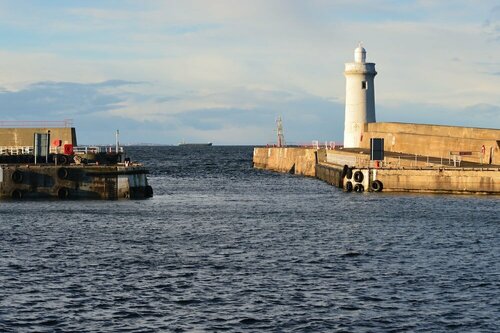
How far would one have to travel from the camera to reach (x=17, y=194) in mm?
68000

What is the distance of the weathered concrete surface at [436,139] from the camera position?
255 feet

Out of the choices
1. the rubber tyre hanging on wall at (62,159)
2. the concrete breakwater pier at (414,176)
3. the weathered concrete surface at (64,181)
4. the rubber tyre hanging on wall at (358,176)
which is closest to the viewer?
the weathered concrete surface at (64,181)

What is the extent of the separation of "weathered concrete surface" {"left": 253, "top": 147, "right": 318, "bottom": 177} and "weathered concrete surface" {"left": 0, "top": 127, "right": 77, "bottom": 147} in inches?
1659

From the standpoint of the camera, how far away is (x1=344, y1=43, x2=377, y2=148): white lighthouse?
99812 millimetres

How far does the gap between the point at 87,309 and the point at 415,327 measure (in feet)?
35.4

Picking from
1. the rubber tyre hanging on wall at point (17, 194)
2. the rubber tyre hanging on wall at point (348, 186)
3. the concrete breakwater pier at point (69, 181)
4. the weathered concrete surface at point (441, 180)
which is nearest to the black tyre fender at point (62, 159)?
the concrete breakwater pier at point (69, 181)

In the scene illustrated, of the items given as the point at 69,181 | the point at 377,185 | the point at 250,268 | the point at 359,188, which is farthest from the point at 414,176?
the point at 250,268

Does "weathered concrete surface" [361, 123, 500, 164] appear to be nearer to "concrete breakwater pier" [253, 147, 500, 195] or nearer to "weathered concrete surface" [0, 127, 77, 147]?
"concrete breakwater pier" [253, 147, 500, 195]

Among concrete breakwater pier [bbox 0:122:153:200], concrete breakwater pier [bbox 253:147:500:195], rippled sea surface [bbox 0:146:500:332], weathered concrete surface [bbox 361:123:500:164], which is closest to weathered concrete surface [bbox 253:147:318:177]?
weathered concrete surface [bbox 361:123:500:164]

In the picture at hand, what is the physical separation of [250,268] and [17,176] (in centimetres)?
3501

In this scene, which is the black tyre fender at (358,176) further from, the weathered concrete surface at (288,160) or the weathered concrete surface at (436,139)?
the weathered concrete surface at (288,160)

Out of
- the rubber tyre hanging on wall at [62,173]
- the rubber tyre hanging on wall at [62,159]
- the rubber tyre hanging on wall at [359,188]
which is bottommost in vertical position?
the rubber tyre hanging on wall at [359,188]

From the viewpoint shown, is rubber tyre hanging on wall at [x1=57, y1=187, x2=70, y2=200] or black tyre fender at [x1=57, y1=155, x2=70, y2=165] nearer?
rubber tyre hanging on wall at [x1=57, y1=187, x2=70, y2=200]

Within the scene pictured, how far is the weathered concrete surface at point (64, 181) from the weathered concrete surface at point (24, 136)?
1644 centimetres
